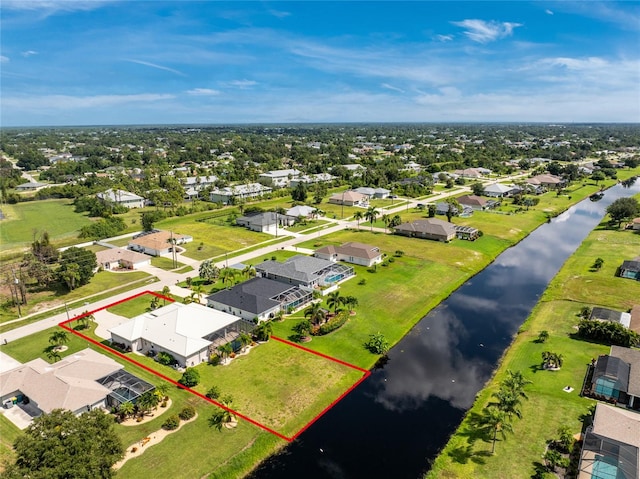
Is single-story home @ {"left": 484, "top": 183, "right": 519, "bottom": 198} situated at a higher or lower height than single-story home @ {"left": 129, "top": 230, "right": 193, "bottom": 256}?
higher

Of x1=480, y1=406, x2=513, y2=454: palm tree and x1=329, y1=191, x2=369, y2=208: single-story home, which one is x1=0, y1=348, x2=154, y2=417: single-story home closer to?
x1=480, y1=406, x2=513, y2=454: palm tree

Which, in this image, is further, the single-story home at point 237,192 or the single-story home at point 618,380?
the single-story home at point 237,192

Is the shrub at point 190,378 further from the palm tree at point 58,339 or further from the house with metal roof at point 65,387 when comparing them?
the palm tree at point 58,339

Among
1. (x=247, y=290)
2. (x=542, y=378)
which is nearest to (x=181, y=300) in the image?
(x=247, y=290)

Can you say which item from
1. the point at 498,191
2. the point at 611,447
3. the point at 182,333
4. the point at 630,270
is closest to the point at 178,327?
the point at 182,333

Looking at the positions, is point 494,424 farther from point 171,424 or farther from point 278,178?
point 278,178

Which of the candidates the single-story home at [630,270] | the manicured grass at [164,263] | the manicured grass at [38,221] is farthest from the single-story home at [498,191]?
the manicured grass at [38,221]

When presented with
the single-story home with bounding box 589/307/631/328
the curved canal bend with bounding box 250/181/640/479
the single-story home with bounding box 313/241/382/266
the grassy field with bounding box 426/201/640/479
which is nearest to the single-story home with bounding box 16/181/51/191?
the single-story home with bounding box 313/241/382/266
